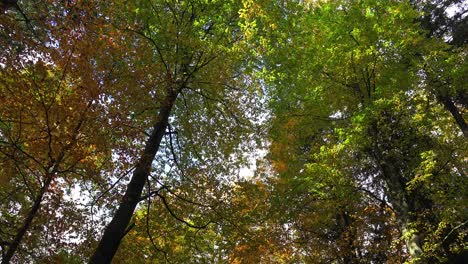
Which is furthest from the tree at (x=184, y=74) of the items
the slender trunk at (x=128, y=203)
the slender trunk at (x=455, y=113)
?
the slender trunk at (x=455, y=113)

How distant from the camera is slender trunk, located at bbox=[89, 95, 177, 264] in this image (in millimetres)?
8188

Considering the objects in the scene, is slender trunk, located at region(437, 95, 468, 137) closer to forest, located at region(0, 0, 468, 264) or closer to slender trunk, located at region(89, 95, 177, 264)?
forest, located at region(0, 0, 468, 264)

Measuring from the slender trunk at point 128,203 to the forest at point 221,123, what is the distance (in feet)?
0.15

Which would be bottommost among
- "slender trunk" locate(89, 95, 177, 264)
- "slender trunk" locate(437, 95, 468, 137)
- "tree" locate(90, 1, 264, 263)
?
"slender trunk" locate(89, 95, 177, 264)

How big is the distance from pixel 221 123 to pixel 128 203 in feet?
15.9

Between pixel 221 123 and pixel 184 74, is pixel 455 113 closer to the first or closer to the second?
pixel 221 123

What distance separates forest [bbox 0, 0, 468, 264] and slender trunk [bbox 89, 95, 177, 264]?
0.05m

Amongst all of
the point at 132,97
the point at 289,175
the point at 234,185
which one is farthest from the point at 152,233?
the point at 289,175

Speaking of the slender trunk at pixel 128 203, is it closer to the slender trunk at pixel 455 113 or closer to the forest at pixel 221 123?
the forest at pixel 221 123

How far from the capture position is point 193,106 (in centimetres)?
1303

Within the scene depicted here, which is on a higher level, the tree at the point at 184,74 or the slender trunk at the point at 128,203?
the tree at the point at 184,74

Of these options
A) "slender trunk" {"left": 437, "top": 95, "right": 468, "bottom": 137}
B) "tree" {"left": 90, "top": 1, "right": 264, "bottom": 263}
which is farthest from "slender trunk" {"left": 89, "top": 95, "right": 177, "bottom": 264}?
"slender trunk" {"left": 437, "top": 95, "right": 468, "bottom": 137}

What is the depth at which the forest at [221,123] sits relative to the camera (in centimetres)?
839

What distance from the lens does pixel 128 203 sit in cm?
909
